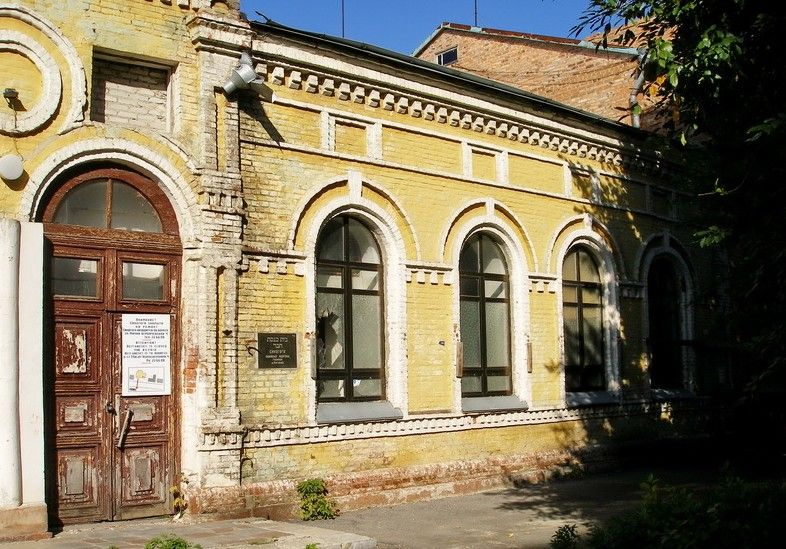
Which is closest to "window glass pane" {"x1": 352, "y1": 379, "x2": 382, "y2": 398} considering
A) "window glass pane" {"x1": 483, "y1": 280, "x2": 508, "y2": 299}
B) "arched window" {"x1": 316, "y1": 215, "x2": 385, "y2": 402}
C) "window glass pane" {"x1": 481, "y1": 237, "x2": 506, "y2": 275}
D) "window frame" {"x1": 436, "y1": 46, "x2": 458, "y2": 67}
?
"arched window" {"x1": 316, "y1": 215, "x2": 385, "y2": 402}

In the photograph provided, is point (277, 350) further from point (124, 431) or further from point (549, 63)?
point (549, 63)

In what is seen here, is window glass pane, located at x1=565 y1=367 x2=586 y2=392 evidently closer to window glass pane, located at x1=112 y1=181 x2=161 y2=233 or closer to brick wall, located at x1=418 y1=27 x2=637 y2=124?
brick wall, located at x1=418 y1=27 x2=637 y2=124

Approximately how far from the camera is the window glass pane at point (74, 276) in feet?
35.1

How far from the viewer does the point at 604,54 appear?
2375cm

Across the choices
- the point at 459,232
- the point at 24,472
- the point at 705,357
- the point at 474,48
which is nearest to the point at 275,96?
the point at 459,232

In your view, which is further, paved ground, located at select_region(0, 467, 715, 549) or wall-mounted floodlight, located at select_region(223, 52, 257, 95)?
wall-mounted floodlight, located at select_region(223, 52, 257, 95)

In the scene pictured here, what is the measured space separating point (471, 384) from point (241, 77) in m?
6.20

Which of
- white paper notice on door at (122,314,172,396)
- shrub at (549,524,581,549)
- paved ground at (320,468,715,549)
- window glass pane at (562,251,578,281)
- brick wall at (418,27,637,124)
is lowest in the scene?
paved ground at (320,468,715,549)

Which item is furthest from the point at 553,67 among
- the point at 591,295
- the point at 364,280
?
the point at 364,280

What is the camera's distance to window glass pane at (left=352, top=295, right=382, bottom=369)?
1354cm

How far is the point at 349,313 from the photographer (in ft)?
44.1

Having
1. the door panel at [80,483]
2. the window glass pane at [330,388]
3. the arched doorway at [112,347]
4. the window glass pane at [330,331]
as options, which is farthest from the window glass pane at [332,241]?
the door panel at [80,483]

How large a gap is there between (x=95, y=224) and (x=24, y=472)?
2.88 meters

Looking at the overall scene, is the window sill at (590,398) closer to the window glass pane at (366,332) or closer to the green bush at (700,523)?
the window glass pane at (366,332)
